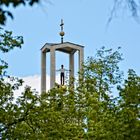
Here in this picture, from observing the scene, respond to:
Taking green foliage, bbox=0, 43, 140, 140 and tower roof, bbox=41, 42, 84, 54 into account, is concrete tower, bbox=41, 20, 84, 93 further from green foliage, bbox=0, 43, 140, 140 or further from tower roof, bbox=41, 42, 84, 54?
green foliage, bbox=0, 43, 140, 140

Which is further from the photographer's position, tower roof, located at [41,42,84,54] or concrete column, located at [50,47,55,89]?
tower roof, located at [41,42,84,54]

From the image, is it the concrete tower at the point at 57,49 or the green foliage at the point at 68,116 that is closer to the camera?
the green foliage at the point at 68,116

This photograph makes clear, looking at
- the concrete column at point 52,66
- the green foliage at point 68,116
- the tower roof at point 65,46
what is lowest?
the green foliage at point 68,116

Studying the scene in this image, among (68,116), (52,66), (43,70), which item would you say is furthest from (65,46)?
(68,116)

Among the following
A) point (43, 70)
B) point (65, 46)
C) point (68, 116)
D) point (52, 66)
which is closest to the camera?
point (68, 116)

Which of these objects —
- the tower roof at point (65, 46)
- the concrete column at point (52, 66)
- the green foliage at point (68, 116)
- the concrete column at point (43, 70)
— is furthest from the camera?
the tower roof at point (65, 46)

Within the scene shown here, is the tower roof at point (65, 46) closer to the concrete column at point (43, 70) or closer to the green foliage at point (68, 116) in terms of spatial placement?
the concrete column at point (43, 70)

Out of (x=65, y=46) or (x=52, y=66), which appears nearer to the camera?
(x=52, y=66)

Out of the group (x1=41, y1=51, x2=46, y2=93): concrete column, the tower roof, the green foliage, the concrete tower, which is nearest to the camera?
the green foliage

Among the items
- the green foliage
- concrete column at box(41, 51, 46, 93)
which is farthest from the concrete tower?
the green foliage

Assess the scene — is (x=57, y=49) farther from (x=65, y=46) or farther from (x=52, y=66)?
(x=52, y=66)

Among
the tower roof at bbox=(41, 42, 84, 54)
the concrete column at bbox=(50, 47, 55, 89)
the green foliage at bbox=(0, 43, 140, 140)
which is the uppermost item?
the tower roof at bbox=(41, 42, 84, 54)

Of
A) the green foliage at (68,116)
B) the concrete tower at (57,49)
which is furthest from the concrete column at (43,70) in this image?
the green foliage at (68,116)

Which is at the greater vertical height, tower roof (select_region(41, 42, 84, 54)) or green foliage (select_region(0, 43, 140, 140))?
tower roof (select_region(41, 42, 84, 54))
